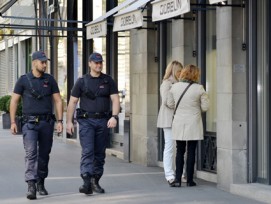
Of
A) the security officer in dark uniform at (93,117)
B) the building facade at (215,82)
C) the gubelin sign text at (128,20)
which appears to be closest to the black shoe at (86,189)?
the security officer in dark uniform at (93,117)

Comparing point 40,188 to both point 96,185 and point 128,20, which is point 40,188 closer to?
point 96,185

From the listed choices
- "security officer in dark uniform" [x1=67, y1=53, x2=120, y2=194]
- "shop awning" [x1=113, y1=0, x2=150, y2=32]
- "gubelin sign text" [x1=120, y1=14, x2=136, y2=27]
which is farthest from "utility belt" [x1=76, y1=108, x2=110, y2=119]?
"gubelin sign text" [x1=120, y1=14, x2=136, y2=27]

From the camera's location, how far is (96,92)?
32.0 feet

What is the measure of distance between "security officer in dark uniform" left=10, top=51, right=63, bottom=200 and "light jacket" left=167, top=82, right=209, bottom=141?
1708mm

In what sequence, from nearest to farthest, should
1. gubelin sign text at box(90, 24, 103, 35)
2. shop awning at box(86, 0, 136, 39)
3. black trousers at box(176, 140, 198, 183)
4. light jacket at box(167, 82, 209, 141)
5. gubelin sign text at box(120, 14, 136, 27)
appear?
light jacket at box(167, 82, 209, 141) < black trousers at box(176, 140, 198, 183) < gubelin sign text at box(120, 14, 136, 27) < shop awning at box(86, 0, 136, 39) < gubelin sign text at box(90, 24, 103, 35)

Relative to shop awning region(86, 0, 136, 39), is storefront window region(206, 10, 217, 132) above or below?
below

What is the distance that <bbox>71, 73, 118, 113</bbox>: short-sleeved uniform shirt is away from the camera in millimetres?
9727

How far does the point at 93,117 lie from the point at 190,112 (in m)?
1.43

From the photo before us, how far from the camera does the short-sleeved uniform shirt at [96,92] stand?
973 centimetres

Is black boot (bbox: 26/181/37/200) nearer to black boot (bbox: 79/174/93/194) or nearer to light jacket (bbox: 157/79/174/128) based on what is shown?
black boot (bbox: 79/174/93/194)

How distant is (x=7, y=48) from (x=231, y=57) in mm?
25958

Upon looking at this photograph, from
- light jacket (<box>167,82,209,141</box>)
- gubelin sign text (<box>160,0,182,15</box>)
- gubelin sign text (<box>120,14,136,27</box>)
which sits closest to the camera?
gubelin sign text (<box>160,0,182,15</box>)

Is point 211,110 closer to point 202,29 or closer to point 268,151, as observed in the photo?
point 202,29

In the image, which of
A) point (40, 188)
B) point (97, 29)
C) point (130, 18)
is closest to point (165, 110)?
point (130, 18)
